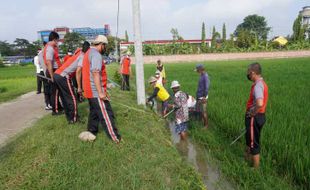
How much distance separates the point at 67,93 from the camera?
184 inches

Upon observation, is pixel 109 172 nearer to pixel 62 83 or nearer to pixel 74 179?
pixel 74 179

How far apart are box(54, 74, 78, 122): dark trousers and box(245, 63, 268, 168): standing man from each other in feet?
9.62

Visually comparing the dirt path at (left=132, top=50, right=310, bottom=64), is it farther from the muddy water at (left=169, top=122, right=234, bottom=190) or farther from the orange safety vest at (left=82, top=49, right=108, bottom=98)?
the orange safety vest at (left=82, top=49, right=108, bottom=98)

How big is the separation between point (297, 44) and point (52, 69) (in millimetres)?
42658

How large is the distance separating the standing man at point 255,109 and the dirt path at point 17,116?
11.7 feet

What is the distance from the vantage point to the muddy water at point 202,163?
3.34 meters

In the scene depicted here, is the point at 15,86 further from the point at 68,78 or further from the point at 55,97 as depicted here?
the point at 68,78

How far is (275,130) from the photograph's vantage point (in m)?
4.20

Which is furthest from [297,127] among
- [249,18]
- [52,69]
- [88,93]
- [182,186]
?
[249,18]

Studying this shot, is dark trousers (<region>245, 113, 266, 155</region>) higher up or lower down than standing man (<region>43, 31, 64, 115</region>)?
lower down

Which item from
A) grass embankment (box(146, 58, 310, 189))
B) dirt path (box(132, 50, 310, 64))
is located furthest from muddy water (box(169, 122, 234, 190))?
dirt path (box(132, 50, 310, 64))

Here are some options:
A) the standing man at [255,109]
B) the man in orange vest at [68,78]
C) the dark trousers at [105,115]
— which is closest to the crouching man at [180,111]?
the dark trousers at [105,115]

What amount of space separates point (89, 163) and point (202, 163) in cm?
174

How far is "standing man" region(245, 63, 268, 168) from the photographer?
3223mm
